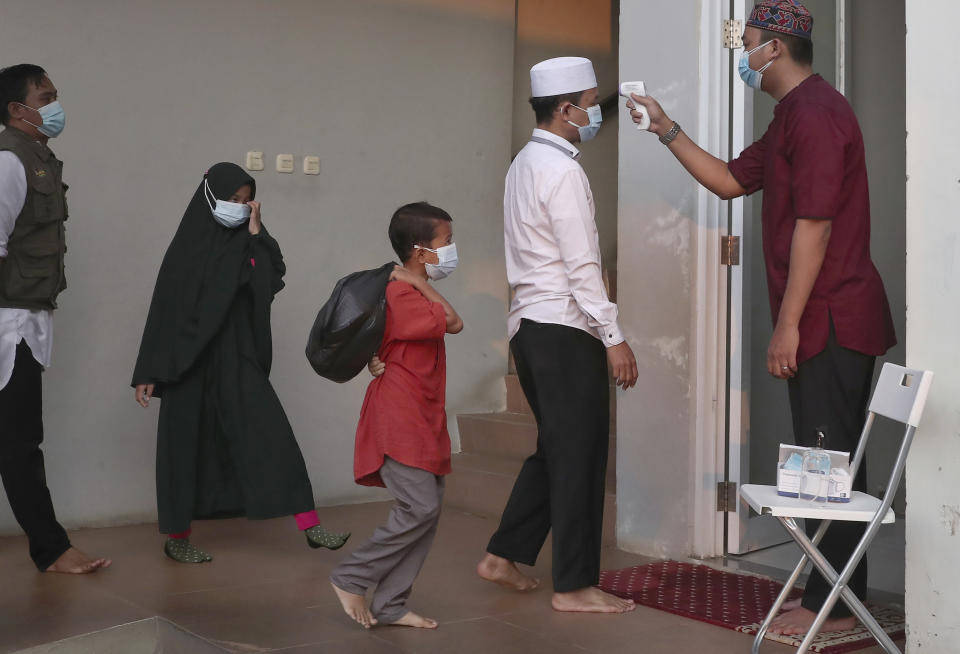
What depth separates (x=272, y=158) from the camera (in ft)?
18.0

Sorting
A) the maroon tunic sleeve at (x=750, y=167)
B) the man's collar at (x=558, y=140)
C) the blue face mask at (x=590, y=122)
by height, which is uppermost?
the blue face mask at (x=590, y=122)

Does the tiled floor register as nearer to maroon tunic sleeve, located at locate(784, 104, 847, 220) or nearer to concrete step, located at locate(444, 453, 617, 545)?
concrete step, located at locate(444, 453, 617, 545)

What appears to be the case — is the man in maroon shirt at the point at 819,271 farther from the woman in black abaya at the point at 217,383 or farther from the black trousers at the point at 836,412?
the woman in black abaya at the point at 217,383

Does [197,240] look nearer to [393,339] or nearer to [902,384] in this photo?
[393,339]

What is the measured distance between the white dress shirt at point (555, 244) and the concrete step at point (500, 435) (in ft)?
6.38

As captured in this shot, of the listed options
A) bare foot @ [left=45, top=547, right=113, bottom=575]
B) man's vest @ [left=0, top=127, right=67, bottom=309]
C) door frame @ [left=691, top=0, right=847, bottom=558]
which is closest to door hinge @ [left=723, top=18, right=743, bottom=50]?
door frame @ [left=691, top=0, right=847, bottom=558]

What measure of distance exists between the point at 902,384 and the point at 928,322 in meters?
0.19

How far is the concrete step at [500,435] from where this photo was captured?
5641 mm

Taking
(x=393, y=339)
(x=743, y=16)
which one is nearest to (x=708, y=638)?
(x=393, y=339)

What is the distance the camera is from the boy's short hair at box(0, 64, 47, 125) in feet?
13.3

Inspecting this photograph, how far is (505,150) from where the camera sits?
631 cm

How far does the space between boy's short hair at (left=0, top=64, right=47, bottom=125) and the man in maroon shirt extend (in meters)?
2.67

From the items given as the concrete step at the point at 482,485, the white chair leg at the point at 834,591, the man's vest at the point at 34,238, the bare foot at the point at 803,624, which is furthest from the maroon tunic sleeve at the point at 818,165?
the man's vest at the point at 34,238

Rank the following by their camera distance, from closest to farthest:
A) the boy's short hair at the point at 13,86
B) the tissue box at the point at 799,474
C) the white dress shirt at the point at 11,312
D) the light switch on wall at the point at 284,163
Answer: the tissue box at the point at 799,474 → the white dress shirt at the point at 11,312 → the boy's short hair at the point at 13,86 → the light switch on wall at the point at 284,163
